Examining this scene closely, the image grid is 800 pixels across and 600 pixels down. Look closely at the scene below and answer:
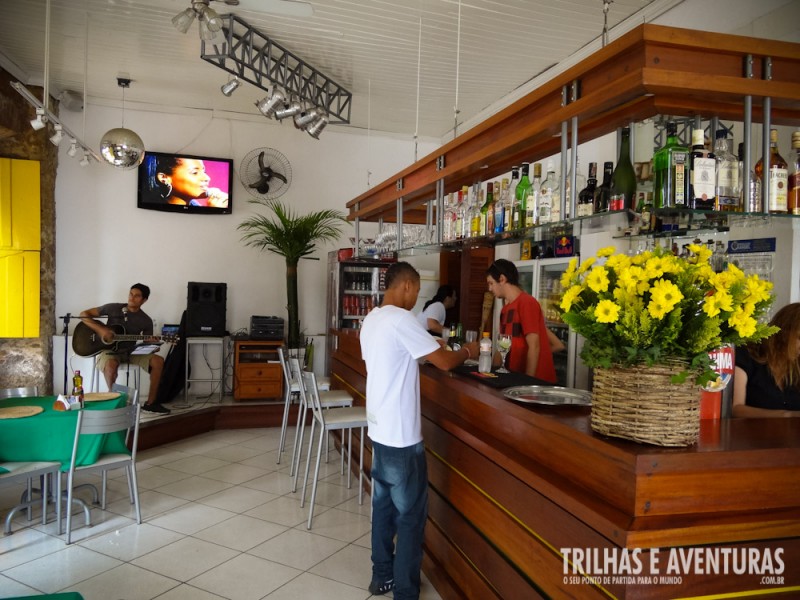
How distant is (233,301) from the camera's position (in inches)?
299

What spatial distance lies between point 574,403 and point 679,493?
73cm

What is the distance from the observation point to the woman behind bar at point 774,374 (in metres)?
2.84

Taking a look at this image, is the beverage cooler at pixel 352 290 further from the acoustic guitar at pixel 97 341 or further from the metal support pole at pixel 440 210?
the metal support pole at pixel 440 210

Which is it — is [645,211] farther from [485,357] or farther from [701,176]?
[485,357]

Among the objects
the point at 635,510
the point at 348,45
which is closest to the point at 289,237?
the point at 348,45

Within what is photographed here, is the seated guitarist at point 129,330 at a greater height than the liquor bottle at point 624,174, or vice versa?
the liquor bottle at point 624,174

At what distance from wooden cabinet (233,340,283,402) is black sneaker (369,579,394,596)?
4275 millimetres

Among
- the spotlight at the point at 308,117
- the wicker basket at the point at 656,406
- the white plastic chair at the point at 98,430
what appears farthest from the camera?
the spotlight at the point at 308,117

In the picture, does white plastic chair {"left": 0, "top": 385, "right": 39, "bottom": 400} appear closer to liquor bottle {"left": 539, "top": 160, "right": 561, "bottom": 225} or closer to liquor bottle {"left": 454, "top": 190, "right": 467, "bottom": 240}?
liquor bottle {"left": 454, "top": 190, "right": 467, "bottom": 240}

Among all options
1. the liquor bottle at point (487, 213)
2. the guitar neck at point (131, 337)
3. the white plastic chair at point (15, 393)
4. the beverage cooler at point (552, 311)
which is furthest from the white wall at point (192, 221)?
the liquor bottle at point (487, 213)

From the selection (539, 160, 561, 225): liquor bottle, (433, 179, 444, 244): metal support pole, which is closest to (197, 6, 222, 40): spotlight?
(433, 179, 444, 244): metal support pole

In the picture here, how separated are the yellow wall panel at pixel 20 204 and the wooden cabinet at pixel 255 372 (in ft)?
8.84

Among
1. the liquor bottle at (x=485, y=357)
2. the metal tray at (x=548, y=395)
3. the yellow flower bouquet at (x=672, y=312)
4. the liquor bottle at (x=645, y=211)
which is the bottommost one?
the metal tray at (x=548, y=395)

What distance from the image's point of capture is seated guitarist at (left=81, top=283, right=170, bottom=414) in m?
6.07
